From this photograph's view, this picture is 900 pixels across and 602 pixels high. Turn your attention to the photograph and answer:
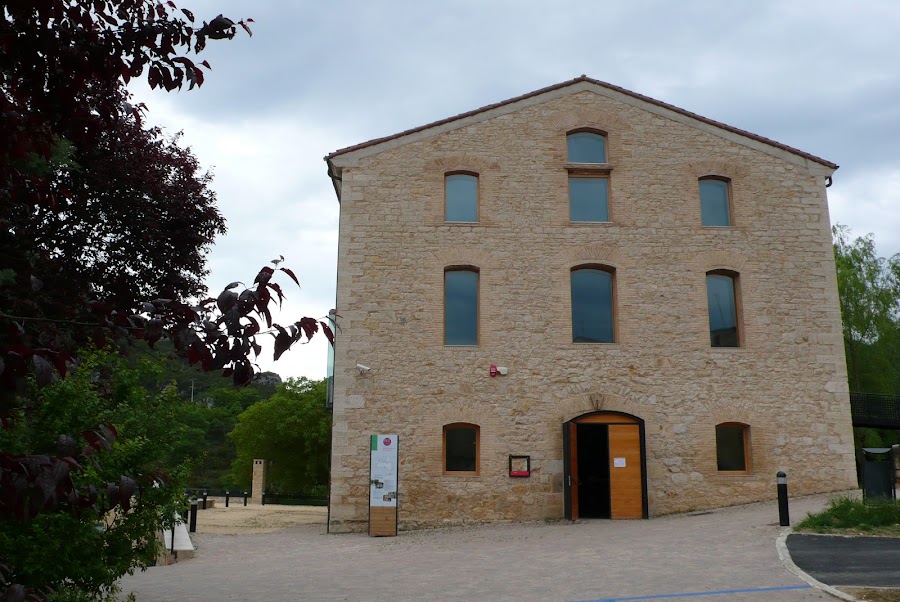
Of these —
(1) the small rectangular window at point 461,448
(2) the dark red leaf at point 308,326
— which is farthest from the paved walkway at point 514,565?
(2) the dark red leaf at point 308,326

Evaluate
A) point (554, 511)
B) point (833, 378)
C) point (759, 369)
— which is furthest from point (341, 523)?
point (833, 378)

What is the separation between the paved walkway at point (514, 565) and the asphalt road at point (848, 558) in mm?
329

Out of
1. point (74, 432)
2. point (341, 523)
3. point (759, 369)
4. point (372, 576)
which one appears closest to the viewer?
point (74, 432)

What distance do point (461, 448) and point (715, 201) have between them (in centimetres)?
778

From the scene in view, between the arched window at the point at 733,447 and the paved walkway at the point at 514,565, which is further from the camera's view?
the arched window at the point at 733,447

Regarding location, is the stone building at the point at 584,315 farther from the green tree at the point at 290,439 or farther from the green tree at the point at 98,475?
the green tree at the point at 290,439

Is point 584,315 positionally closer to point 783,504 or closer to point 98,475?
point 783,504

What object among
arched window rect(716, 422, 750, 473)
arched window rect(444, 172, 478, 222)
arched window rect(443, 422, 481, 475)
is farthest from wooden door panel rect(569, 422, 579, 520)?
arched window rect(444, 172, 478, 222)

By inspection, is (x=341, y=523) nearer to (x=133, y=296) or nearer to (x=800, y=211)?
(x=133, y=296)

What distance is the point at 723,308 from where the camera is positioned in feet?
55.0

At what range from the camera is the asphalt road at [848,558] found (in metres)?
7.89

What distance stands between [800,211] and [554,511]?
8463 mm

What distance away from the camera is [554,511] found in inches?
608

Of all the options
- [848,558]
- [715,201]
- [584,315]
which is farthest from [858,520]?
[715,201]
